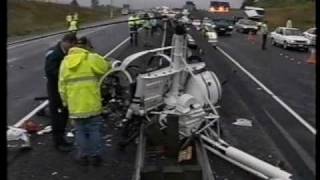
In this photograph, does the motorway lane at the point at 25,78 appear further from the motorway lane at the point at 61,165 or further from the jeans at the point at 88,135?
the motorway lane at the point at 61,165

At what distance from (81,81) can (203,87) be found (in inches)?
62.5

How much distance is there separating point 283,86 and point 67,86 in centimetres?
726

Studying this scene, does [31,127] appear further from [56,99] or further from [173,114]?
[173,114]

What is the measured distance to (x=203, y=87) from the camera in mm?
7289

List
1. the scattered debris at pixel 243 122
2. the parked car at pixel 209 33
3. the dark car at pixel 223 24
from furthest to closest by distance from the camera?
1. the scattered debris at pixel 243 122
2. the parked car at pixel 209 33
3. the dark car at pixel 223 24

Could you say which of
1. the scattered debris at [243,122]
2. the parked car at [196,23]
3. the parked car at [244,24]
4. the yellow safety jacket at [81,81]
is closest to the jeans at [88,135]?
the yellow safety jacket at [81,81]

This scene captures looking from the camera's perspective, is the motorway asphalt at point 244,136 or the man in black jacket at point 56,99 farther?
the man in black jacket at point 56,99

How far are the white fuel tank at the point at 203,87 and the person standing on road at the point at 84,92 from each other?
3.52 feet

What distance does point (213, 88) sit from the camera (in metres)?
7.87

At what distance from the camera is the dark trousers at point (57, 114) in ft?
24.6


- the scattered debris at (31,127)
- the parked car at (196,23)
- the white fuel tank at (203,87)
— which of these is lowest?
the scattered debris at (31,127)

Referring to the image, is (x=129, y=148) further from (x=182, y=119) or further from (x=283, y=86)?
(x=283, y=86)

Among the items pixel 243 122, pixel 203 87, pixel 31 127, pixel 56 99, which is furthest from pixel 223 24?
pixel 56 99

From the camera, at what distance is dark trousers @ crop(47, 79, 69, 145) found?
749 centimetres
